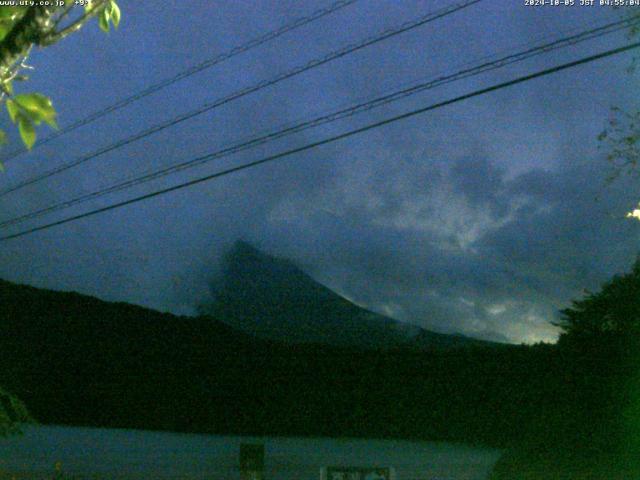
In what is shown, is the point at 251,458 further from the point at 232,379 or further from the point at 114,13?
the point at 232,379

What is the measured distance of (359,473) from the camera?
6633 millimetres

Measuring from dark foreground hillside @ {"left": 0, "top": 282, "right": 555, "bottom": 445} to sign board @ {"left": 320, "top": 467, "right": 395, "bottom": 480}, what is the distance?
30.0ft

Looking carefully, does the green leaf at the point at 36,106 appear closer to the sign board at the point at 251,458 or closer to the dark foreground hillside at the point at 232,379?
the sign board at the point at 251,458

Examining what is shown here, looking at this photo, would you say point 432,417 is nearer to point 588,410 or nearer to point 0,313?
point 588,410

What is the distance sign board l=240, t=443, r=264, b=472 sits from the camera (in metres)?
8.41

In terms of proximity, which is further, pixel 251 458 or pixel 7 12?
pixel 251 458

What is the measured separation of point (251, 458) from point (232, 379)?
1234cm

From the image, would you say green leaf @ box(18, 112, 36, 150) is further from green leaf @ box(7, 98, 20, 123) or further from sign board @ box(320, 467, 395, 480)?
sign board @ box(320, 467, 395, 480)

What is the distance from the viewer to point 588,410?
14391 mm

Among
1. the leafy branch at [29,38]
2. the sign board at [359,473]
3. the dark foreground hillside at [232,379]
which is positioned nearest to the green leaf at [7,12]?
the leafy branch at [29,38]

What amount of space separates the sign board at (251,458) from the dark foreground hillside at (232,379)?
804 centimetres

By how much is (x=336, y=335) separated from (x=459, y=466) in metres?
11.7

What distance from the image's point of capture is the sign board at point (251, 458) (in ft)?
27.6

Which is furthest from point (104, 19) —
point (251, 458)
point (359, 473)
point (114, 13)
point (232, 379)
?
point (232, 379)
